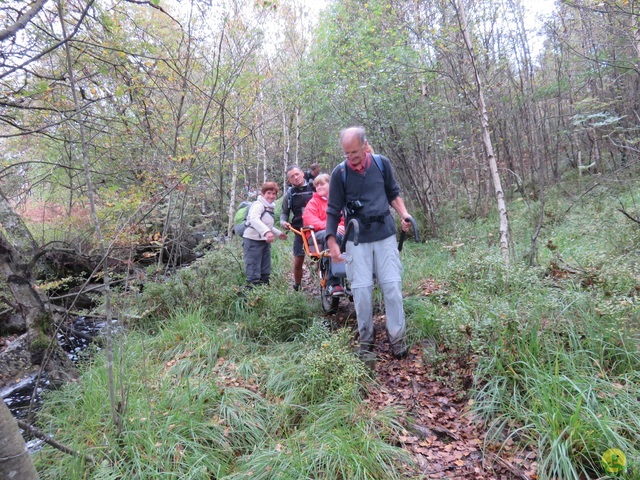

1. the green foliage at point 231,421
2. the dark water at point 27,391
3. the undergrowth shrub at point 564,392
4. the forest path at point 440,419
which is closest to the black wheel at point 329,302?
the green foliage at point 231,421

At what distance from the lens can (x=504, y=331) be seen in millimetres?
2906

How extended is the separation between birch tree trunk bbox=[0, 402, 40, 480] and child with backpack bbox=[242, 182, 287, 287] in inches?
140

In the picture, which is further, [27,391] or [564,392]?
[27,391]

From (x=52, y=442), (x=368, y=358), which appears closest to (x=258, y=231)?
(x=368, y=358)

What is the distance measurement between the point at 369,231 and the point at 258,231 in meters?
2.08

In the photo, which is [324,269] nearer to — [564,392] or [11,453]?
[564,392]

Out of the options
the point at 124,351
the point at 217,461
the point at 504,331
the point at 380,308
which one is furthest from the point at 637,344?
the point at 124,351

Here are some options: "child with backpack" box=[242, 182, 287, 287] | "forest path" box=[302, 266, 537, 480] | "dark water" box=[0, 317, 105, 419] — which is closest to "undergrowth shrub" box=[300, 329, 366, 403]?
"forest path" box=[302, 266, 537, 480]

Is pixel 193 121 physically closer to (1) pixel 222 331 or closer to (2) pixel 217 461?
(1) pixel 222 331

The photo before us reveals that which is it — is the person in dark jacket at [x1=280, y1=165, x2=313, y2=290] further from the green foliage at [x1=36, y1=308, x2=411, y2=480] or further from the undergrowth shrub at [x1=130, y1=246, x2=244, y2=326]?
Result: the green foliage at [x1=36, y1=308, x2=411, y2=480]

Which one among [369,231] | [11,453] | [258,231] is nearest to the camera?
[11,453]

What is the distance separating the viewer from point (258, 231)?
496 cm

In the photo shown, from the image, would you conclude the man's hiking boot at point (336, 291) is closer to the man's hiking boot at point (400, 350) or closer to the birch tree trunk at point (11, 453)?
the man's hiking boot at point (400, 350)

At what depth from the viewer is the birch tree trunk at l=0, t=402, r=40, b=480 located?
54.7 inches
